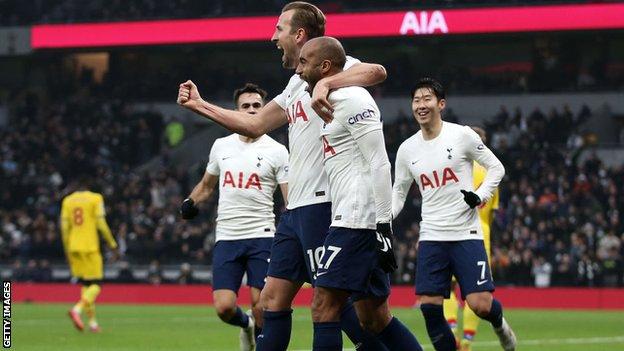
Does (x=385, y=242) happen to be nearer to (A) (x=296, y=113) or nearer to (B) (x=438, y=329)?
(A) (x=296, y=113)

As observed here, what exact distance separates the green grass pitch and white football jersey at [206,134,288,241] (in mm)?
2331

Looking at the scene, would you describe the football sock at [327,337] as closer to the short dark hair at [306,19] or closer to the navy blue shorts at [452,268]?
the short dark hair at [306,19]

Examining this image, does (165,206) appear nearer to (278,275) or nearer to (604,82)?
(604,82)

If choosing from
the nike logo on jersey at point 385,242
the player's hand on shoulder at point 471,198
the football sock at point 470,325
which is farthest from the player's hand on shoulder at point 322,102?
the football sock at point 470,325

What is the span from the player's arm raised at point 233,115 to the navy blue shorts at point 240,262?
150 inches

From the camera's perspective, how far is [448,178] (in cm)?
1172

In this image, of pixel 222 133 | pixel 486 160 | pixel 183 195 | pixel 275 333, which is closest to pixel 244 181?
pixel 486 160

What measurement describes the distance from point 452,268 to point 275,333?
311cm

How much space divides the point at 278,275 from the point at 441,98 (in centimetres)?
342

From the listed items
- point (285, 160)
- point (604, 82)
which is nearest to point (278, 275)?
point (285, 160)

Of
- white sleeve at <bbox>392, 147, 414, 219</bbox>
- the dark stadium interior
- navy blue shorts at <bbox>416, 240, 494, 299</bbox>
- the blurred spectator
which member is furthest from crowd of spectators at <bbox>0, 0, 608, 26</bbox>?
navy blue shorts at <bbox>416, 240, 494, 299</bbox>

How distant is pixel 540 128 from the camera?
112 feet

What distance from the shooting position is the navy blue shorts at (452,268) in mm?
11422

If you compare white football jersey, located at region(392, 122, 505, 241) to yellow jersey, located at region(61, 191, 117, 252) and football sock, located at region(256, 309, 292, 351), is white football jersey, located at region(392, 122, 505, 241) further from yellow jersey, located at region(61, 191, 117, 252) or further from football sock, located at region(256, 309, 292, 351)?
yellow jersey, located at region(61, 191, 117, 252)
